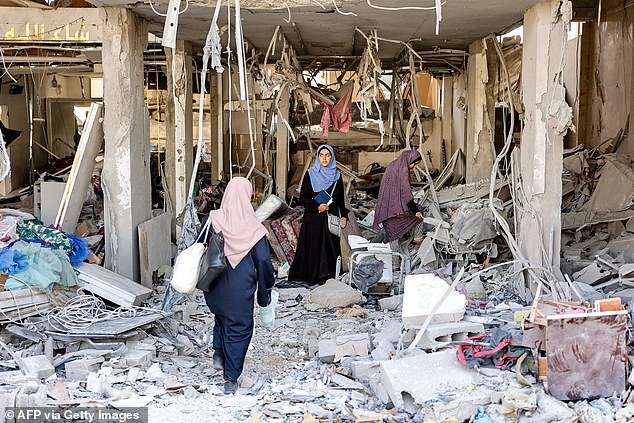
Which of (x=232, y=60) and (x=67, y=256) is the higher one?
(x=232, y=60)

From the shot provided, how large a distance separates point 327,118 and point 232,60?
2.61m

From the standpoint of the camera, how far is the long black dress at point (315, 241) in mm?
8617

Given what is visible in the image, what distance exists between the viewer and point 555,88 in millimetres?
7293

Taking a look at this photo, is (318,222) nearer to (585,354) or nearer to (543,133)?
(543,133)

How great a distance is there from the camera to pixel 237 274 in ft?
17.0

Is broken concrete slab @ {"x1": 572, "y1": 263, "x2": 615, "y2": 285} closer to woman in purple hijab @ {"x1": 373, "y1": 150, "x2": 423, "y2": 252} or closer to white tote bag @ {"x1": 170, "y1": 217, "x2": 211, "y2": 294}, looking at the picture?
woman in purple hijab @ {"x1": 373, "y1": 150, "x2": 423, "y2": 252}

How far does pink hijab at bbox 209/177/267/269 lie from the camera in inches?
202

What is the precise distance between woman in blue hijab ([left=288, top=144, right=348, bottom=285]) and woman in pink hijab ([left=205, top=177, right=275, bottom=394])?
129 inches

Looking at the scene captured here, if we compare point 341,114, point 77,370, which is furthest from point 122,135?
point 341,114

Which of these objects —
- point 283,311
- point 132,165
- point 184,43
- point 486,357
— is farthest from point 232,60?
point 486,357

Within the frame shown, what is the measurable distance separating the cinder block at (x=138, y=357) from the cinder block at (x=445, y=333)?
6.88 feet

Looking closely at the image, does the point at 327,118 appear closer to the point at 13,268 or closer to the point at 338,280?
the point at 338,280

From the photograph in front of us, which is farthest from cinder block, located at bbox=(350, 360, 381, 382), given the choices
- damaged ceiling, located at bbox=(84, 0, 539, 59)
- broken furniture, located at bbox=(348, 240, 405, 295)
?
damaged ceiling, located at bbox=(84, 0, 539, 59)

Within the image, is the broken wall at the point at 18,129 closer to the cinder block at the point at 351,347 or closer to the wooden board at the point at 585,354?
the cinder block at the point at 351,347
